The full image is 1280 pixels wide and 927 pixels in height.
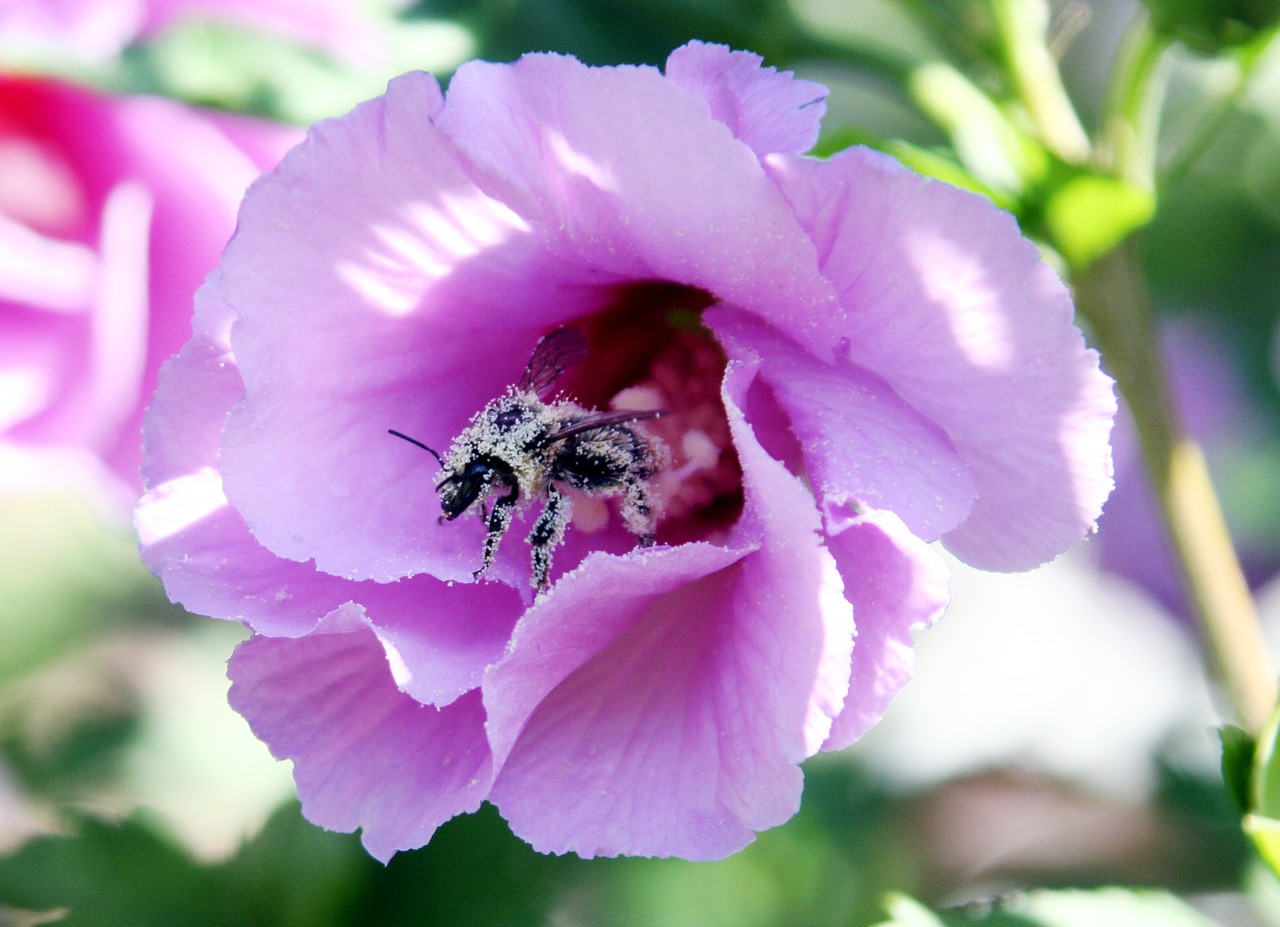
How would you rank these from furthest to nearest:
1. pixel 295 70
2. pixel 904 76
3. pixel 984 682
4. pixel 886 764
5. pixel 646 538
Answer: pixel 984 682, pixel 886 764, pixel 904 76, pixel 295 70, pixel 646 538

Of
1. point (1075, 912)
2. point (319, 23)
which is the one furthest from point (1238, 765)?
point (319, 23)

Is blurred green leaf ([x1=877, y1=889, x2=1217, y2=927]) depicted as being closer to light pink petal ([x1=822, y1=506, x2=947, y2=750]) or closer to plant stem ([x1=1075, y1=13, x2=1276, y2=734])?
plant stem ([x1=1075, y1=13, x2=1276, y2=734])

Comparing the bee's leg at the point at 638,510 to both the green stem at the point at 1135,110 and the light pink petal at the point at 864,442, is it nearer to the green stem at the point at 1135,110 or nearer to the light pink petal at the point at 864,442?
the light pink petal at the point at 864,442

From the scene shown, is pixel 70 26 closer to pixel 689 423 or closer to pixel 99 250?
pixel 99 250

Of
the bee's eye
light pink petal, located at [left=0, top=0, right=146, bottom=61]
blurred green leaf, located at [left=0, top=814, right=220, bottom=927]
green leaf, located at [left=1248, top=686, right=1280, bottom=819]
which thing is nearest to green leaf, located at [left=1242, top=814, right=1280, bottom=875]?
green leaf, located at [left=1248, top=686, right=1280, bottom=819]

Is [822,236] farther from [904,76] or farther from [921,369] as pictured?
[904,76]

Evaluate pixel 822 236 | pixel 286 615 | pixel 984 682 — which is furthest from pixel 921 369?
pixel 984 682
